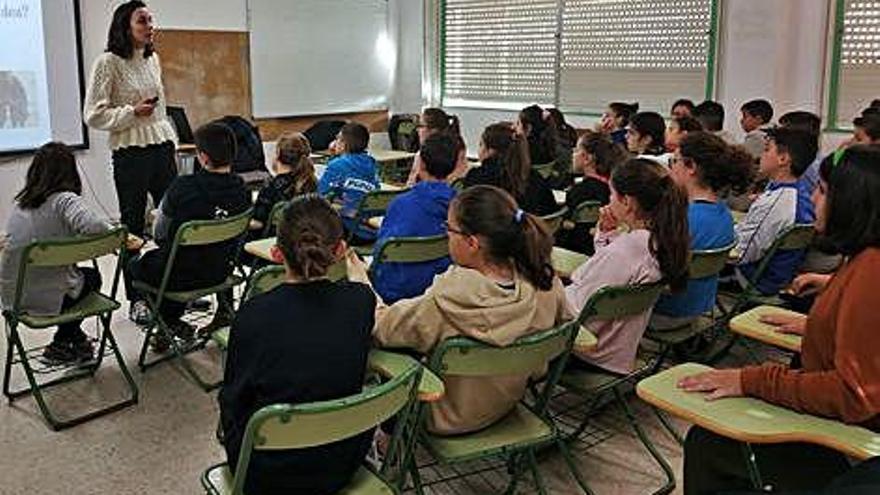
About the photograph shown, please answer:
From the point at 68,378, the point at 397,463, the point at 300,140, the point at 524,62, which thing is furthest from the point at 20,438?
the point at 524,62

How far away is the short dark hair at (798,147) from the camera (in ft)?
11.7

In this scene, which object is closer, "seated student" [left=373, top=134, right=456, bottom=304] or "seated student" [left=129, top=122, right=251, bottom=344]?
"seated student" [left=373, top=134, right=456, bottom=304]

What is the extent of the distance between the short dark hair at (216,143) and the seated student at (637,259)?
174cm

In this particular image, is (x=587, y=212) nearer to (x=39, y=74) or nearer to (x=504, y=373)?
(x=504, y=373)

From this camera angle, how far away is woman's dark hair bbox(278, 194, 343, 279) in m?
1.95

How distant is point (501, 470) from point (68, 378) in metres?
1.98

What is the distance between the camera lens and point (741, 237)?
11.6 feet

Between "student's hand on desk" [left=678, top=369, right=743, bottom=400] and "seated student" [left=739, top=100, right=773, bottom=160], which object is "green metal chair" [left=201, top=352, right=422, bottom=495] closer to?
"student's hand on desk" [left=678, top=369, right=743, bottom=400]

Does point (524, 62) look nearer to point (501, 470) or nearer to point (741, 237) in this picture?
point (741, 237)

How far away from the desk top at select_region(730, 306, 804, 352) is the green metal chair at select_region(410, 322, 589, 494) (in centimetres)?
47

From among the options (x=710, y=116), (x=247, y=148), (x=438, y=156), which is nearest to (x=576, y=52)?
(x=710, y=116)

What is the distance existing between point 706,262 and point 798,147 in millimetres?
1045

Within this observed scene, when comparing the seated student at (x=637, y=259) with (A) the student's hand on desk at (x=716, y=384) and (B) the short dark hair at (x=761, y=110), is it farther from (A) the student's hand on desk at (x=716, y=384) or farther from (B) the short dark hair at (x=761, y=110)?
(B) the short dark hair at (x=761, y=110)

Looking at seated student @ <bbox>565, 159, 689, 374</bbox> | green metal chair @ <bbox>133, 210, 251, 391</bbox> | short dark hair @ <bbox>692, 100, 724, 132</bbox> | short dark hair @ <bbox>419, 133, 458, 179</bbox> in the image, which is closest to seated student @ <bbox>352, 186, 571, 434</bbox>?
seated student @ <bbox>565, 159, 689, 374</bbox>
